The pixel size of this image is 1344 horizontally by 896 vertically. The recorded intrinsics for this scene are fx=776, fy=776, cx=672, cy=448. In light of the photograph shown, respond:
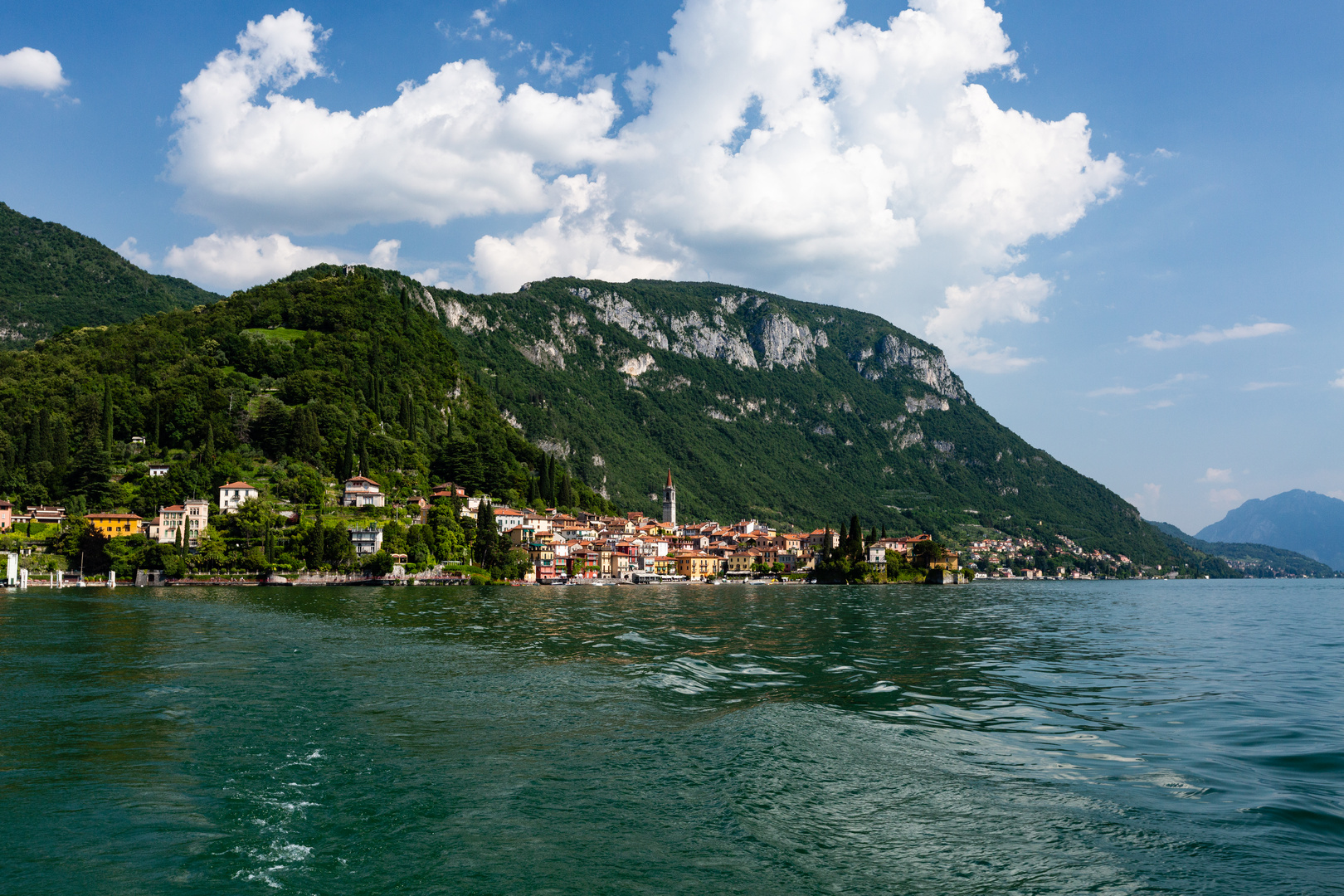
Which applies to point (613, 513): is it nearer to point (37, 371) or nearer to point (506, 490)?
point (506, 490)

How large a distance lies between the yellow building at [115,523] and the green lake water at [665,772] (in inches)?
3204

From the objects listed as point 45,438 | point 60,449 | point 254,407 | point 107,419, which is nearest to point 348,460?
point 254,407

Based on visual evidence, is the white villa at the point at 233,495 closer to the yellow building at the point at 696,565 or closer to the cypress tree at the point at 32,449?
the cypress tree at the point at 32,449

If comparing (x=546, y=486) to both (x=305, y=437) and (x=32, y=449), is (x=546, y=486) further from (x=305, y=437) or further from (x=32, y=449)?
(x=32, y=449)

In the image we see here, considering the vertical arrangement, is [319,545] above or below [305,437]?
below

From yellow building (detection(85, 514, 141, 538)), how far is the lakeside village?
0.15 metres

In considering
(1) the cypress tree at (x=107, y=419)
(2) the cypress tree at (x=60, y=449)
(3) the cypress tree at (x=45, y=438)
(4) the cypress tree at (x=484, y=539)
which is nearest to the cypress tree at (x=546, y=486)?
(4) the cypress tree at (x=484, y=539)

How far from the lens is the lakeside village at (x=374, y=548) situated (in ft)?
292

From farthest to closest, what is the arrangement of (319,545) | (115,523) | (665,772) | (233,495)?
(233,495) → (115,523) → (319,545) → (665,772)

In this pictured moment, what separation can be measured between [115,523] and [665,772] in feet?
357

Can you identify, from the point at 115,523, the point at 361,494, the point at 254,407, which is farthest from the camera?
the point at 254,407

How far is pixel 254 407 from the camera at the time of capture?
13112 cm

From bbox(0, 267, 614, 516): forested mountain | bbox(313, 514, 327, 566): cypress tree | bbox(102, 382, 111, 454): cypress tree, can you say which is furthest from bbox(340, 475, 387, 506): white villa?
bbox(102, 382, 111, 454): cypress tree

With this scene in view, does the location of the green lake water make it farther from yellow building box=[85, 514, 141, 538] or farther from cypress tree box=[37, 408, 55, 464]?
cypress tree box=[37, 408, 55, 464]
